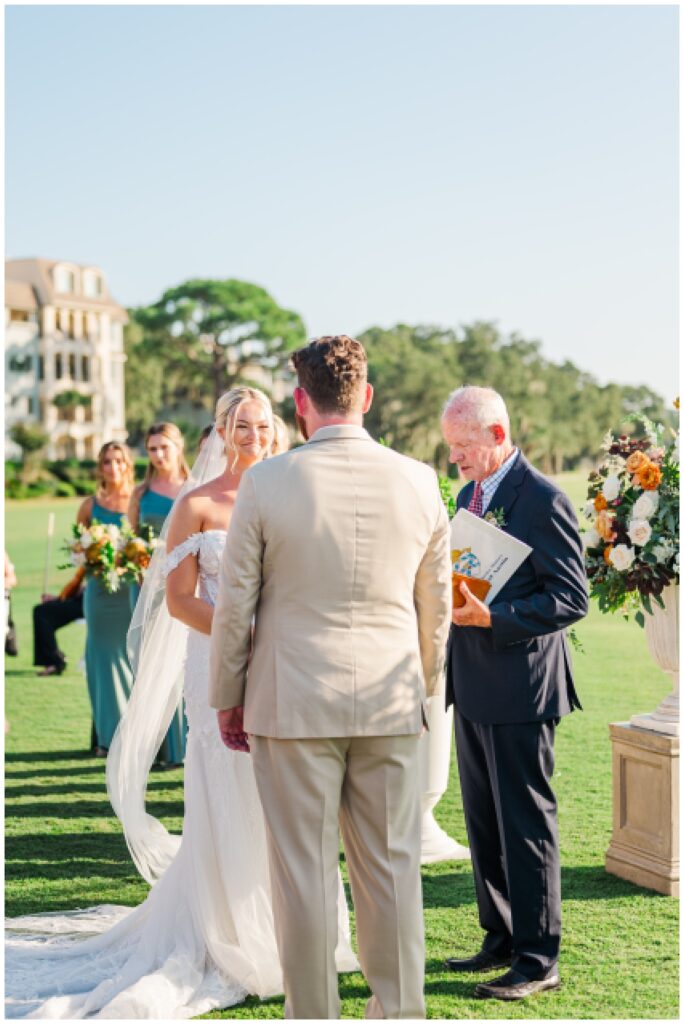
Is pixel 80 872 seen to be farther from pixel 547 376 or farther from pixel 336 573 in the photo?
pixel 547 376

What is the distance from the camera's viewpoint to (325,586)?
3.47m

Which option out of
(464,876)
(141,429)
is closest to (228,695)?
(464,876)

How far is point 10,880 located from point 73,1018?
194cm

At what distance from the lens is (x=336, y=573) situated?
11.4 ft

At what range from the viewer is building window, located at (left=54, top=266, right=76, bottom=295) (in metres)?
85.0

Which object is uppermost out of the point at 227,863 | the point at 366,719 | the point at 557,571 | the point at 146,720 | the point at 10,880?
the point at 557,571

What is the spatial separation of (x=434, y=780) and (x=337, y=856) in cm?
279

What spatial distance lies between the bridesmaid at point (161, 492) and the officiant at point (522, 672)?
4.44 metres

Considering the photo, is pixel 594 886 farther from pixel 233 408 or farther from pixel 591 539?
pixel 233 408

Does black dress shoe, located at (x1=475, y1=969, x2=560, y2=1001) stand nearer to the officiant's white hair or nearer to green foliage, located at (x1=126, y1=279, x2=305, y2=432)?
the officiant's white hair

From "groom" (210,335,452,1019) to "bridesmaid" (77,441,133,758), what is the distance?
5480mm

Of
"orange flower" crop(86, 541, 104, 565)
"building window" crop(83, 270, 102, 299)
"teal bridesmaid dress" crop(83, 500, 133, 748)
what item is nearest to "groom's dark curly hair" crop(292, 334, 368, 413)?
"orange flower" crop(86, 541, 104, 565)

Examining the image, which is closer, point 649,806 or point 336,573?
point 336,573

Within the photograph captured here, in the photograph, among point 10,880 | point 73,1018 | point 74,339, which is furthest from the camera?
point 74,339
